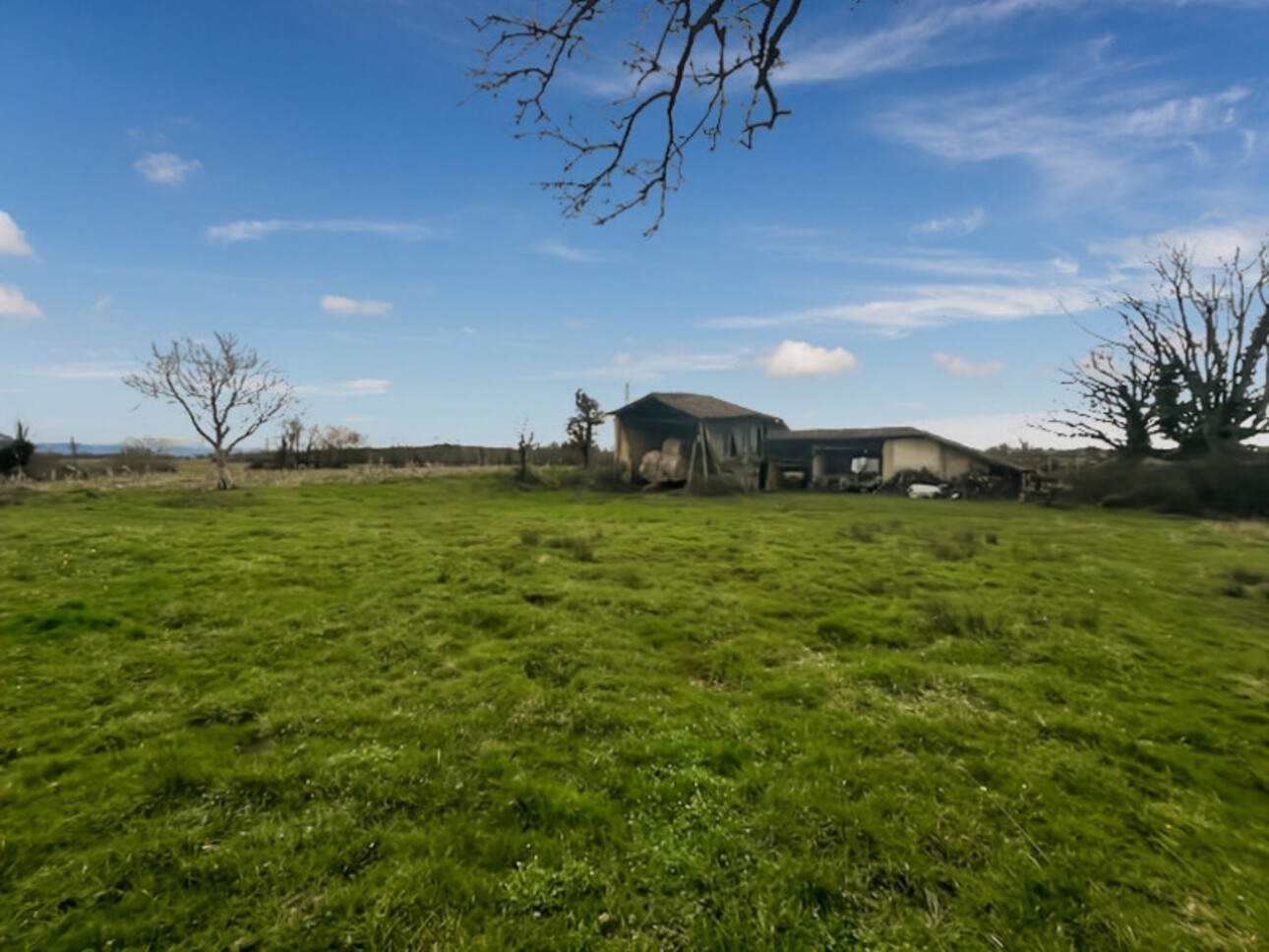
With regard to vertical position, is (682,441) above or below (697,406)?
below

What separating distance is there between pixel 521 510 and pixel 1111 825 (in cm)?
2137

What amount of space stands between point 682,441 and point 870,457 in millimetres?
12514

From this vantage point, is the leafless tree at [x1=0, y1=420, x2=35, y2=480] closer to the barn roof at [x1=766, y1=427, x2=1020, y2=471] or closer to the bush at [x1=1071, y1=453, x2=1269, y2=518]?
the barn roof at [x1=766, y1=427, x2=1020, y2=471]

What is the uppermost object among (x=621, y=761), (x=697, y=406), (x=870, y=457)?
(x=697, y=406)

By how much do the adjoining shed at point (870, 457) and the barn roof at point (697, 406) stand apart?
3.13 m

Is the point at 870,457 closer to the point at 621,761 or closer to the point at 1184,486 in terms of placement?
the point at 1184,486

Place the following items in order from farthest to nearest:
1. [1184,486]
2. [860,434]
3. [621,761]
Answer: [860,434] → [1184,486] → [621,761]

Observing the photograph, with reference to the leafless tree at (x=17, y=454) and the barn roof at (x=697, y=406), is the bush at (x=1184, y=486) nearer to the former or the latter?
the barn roof at (x=697, y=406)

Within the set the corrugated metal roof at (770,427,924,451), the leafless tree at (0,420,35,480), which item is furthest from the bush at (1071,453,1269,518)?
the leafless tree at (0,420,35,480)

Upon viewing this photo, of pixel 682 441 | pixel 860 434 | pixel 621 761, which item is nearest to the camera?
pixel 621 761

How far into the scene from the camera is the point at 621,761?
17.4 feet

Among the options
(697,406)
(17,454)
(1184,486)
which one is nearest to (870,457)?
(697,406)

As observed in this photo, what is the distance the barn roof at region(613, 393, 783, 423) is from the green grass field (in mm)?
23922

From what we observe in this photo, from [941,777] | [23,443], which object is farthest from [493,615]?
[23,443]
